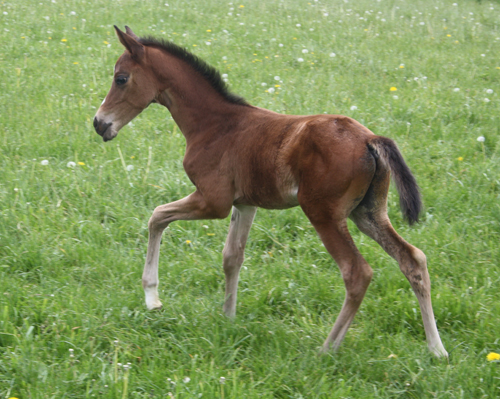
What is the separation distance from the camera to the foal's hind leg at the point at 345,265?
3033 mm

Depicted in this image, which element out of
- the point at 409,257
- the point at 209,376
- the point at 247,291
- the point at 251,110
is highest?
the point at 251,110

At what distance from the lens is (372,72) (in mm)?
7777

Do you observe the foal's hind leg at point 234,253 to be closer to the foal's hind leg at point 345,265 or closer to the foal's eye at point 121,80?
the foal's hind leg at point 345,265

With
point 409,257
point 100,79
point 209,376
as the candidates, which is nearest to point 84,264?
point 209,376

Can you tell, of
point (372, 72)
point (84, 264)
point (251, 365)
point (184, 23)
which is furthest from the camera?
point (184, 23)

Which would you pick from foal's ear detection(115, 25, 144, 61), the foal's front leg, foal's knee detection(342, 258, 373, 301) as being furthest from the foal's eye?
foal's knee detection(342, 258, 373, 301)

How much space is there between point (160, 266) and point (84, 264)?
52cm

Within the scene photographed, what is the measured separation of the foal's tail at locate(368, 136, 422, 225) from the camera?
296cm

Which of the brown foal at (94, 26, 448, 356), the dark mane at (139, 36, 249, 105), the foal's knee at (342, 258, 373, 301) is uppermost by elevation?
the dark mane at (139, 36, 249, 105)

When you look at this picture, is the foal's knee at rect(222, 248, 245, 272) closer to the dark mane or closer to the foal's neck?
the foal's neck

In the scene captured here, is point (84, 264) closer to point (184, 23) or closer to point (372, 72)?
point (372, 72)

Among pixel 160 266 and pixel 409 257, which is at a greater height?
pixel 409 257

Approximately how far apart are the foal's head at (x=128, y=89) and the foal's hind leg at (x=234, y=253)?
93cm

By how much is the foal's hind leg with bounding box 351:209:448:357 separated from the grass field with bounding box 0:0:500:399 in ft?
0.43
